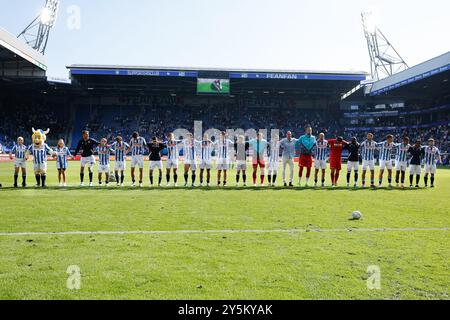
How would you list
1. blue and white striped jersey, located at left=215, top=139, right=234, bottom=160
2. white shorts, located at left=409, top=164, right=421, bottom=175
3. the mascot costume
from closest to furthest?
the mascot costume, blue and white striped jersey, located at left=215, top=139, right=234, bottom=160, white shorts, located at left=409, top=164, right=421, bottom=175

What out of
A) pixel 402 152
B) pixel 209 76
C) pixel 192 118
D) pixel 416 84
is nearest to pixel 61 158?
pixel 402 152

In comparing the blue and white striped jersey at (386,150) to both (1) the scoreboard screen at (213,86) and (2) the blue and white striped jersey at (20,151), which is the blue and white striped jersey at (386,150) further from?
(1) the scoreboard screen at (213,86)

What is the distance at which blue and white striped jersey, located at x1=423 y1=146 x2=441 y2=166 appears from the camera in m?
18.2

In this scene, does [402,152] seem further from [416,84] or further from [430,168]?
[416,84]

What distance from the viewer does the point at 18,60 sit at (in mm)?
41625

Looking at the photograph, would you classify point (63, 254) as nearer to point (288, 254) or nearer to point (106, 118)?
point (288, 254)

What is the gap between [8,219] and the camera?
878cm

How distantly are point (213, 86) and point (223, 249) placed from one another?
143 feet

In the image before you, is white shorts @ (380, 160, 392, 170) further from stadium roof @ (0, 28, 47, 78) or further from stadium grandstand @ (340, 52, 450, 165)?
stadium roof @ (0, 28, 47, 78)

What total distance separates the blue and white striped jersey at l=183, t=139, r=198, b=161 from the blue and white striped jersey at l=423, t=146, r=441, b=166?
10913 mm

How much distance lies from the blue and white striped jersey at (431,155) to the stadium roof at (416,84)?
81.6 ft

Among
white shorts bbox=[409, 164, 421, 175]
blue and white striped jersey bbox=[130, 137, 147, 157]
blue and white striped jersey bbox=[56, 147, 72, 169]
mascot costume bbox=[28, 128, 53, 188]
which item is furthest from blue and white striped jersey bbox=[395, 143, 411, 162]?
mascot costume bbox=[28, 128, 53, 188]

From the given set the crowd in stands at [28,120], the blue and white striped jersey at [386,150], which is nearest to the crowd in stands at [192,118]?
the crowd in stands at [28,120]

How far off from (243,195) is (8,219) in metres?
7.29
